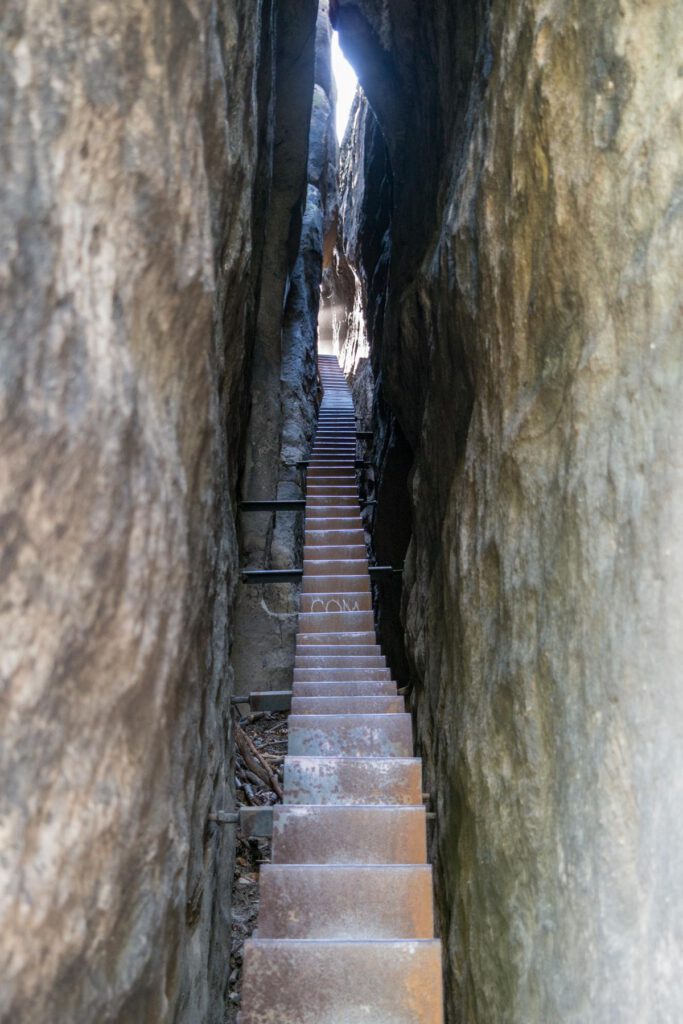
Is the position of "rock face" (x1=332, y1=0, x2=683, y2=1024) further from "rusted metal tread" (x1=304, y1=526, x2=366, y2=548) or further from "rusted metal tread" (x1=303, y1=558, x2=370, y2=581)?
"rusted metal tread" (x1=304, y1=526, x2=366, y2=548)

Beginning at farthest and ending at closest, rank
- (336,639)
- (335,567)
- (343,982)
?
1. (335,567)
2. (336,639)
3. (343,982)

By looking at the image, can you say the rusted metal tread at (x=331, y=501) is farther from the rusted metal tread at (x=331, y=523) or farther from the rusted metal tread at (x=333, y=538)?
the rusted metal tread at (x=333, y=538)

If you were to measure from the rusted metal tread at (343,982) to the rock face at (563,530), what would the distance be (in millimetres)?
211

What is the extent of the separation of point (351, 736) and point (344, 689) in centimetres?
56

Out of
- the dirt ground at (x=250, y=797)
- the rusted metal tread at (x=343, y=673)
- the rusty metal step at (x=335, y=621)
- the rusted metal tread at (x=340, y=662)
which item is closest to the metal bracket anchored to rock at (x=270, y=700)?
the rusted metal tread at (x=343, y=673)

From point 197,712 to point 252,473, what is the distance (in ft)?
24.0

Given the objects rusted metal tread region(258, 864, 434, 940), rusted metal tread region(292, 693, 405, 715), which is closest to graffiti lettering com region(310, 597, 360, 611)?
rusted metal tread region(292, 693, 405, 715)

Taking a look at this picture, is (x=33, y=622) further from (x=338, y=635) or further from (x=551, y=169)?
(x=338, y=635)

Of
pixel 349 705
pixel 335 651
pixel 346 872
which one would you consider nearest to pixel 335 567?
pixel 335 651

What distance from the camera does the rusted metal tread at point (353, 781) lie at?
462 cm

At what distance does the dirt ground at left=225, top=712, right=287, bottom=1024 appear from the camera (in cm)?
611

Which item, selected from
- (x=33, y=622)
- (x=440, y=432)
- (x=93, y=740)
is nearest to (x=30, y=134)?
(x=33, y=622)

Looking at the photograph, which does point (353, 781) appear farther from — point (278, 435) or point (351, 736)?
point (278, 435)

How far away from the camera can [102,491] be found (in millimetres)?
2248
